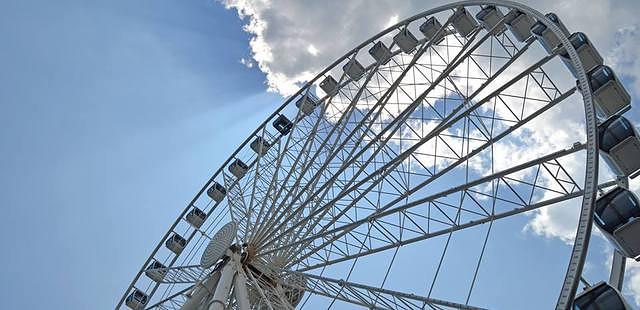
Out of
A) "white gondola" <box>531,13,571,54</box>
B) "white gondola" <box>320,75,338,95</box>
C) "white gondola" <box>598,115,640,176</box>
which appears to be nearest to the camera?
"white gondola" <box>598,115,640,176</box>

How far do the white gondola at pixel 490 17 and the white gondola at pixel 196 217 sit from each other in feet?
48.5

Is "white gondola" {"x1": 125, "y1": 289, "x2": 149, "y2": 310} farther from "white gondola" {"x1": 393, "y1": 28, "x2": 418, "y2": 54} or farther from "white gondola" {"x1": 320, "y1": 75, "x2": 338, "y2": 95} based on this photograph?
"white gondola" {"x1": 393, "y1": 28, "x2": 418, "y2": 54}

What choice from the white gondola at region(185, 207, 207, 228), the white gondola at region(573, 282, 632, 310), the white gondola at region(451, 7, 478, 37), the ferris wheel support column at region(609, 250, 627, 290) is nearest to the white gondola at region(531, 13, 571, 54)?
the white gondola at region(451, 7, 478, 37)

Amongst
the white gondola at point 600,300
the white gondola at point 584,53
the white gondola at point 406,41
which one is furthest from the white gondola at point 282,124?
the white gondola at point 600,300

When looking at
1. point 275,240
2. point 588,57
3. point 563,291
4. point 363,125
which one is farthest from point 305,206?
point 563,291

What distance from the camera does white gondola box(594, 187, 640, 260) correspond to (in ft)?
33.3

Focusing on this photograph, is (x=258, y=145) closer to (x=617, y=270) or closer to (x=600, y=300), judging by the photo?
(x=617, y=270)

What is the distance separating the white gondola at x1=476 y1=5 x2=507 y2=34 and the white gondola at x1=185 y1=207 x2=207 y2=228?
14797 mm

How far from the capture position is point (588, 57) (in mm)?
14055

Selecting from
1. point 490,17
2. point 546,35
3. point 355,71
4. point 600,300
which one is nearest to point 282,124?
point 355,71

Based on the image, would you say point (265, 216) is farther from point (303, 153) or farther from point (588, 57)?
point (588, 57)

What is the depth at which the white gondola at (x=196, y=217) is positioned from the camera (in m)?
26.4

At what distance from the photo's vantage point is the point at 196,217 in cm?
2644

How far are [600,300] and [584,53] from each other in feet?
24.6
